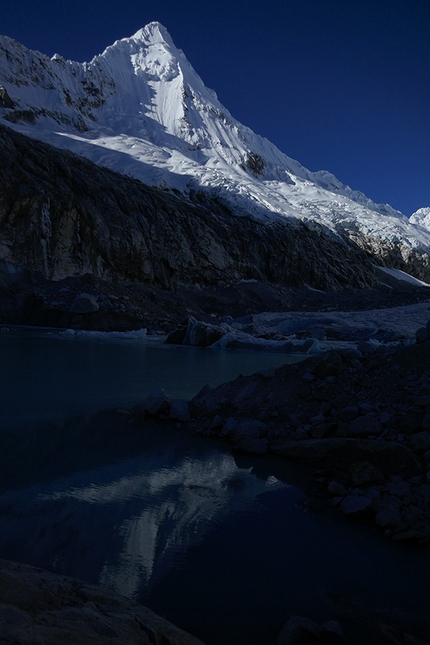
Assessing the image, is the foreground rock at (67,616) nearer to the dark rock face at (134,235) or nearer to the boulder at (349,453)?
the boulder at (349,453)

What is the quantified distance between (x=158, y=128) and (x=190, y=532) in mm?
80239

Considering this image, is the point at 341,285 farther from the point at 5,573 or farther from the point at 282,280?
the point at 5,573

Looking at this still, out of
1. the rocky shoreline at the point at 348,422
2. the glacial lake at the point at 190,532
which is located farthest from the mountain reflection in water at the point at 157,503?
the rocky shoreline at the point at 348,422

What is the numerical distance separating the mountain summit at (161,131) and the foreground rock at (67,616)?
5147cm

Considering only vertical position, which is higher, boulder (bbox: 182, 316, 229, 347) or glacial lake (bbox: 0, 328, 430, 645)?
boulder (bbox: 182, 316, 229, 347)

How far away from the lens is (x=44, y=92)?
2633 inches

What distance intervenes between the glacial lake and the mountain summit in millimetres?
48745

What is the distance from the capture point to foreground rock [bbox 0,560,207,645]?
4.56 feet

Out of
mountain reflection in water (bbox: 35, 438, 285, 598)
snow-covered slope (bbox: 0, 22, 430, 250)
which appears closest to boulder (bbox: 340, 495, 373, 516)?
mountain reflection in water (bbox: 35, 438, 285, 598)

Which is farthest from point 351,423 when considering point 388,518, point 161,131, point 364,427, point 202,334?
point 161,131

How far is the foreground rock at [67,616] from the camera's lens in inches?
54.7

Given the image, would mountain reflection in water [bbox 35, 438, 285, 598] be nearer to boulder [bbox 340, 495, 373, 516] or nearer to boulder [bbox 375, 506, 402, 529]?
boulder [bbox 340, 495, 373, 516]

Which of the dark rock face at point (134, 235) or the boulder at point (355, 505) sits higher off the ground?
the dark rock face at point (134, 235)

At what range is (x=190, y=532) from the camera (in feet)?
10.5
